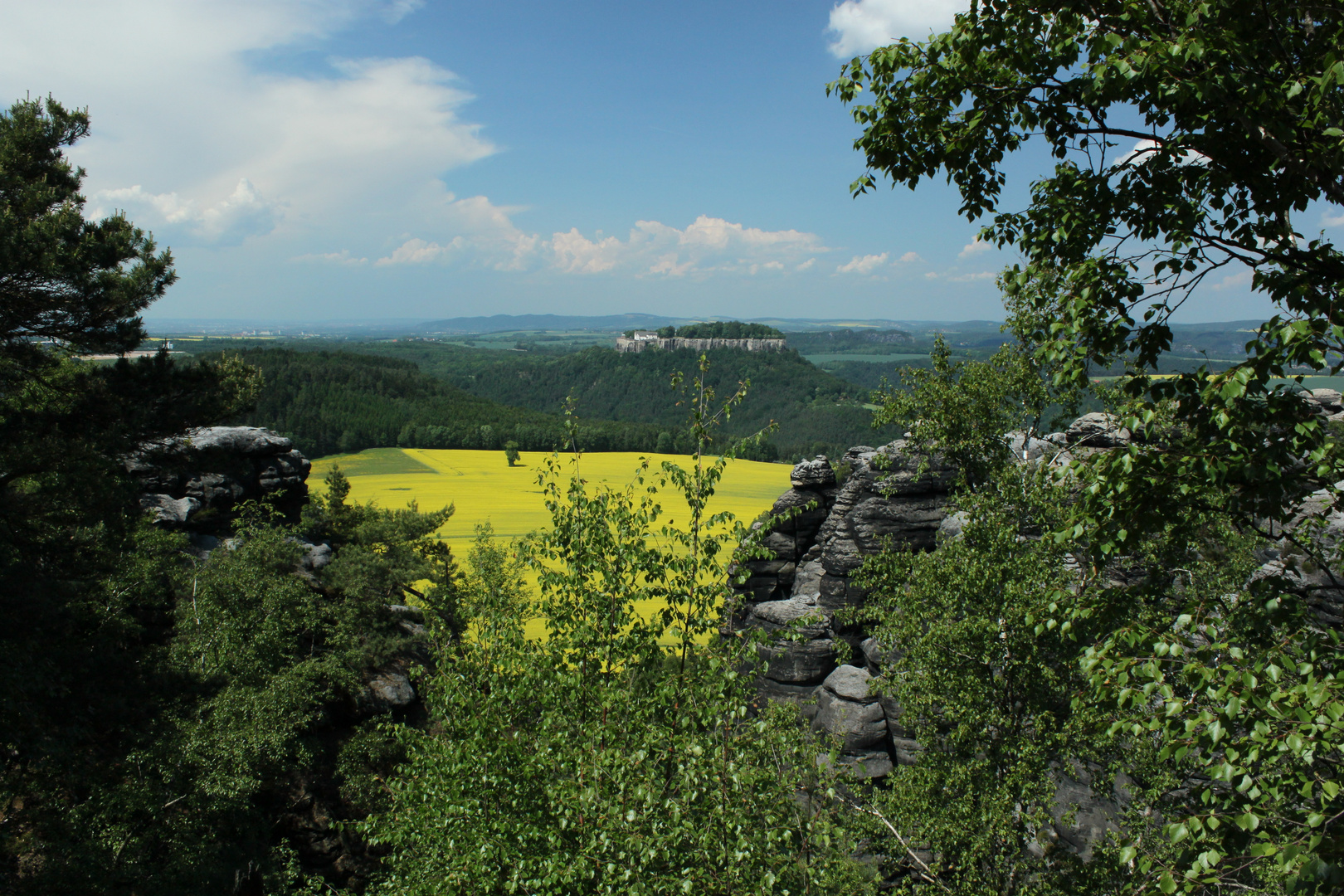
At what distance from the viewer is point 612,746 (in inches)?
261

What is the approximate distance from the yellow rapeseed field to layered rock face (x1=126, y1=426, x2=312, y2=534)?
15109mm

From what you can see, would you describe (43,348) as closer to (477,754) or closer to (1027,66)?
(477,754)

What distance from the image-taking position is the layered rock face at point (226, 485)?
88.2 feet

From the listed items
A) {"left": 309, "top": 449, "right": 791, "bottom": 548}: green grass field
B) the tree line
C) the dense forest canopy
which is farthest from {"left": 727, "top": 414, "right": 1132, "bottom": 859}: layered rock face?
the dense forest canopy

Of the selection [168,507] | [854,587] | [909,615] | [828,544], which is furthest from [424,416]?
[909,615]

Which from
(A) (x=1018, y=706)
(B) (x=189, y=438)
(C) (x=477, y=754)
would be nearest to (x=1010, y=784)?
(A) (x=1018, y=706)

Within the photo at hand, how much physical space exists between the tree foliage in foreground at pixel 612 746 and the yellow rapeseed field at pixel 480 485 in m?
41.5

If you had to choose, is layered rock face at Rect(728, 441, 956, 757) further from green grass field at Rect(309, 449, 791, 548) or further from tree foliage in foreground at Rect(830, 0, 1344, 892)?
A: green grass field at Rect(309, 449, 791, 548)

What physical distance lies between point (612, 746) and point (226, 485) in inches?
1253

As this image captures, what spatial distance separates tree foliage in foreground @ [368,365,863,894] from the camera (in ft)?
19.0

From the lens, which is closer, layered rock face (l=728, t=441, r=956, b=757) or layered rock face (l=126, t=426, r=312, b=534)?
layered rock face (l=728, t=441, r=956, b=757)

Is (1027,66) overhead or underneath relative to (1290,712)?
overhead

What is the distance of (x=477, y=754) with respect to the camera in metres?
7.30

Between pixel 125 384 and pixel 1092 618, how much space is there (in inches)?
653
